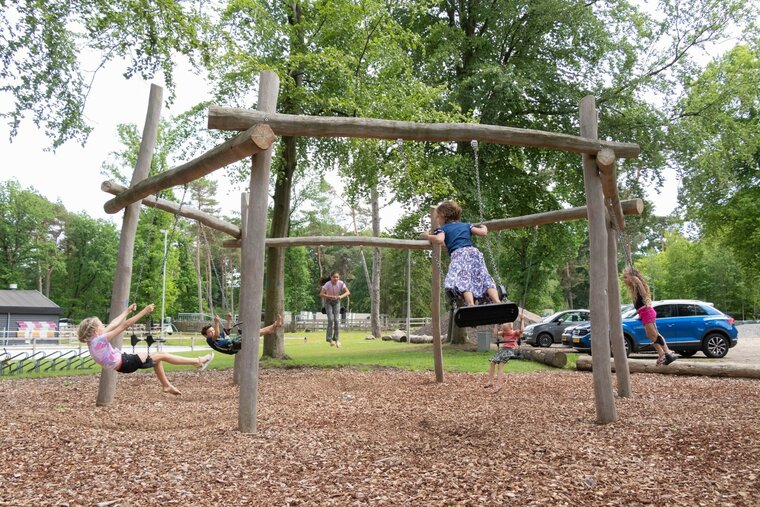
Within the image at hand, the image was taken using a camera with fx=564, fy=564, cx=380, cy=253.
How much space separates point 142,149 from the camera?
8164mm

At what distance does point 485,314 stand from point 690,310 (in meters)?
12.7

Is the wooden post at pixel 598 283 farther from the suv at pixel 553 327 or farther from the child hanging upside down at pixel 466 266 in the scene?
the suv at pixel 553 327

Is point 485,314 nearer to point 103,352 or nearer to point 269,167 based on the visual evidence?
point 269,167

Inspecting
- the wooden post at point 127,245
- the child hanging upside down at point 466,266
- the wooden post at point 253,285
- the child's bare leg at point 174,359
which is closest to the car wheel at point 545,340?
the child hanging upside down at point 466,266

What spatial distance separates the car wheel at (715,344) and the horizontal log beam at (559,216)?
9366 mm

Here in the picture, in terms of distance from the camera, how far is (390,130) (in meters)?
5.89

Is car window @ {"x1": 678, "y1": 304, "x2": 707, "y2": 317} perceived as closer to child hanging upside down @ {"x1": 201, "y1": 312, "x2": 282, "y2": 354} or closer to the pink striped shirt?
child hanging upside down @ {"x1": 201, "y1": 312, "x2": 282, "y2": 354}

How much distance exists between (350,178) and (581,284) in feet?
168

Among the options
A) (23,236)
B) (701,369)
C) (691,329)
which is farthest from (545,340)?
(23,236)

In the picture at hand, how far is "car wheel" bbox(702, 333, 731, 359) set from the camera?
15.6 meters

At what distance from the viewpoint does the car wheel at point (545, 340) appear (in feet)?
82.1

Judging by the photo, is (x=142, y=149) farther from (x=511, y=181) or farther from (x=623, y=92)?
(x=623, y=92)

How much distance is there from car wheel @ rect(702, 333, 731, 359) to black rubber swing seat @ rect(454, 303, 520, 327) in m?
12.4

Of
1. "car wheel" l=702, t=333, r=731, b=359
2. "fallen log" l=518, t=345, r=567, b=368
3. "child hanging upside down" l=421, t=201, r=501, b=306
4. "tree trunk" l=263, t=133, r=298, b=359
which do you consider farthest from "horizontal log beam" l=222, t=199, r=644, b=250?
"car wheel" l=702, t=333, r=731, b=359
